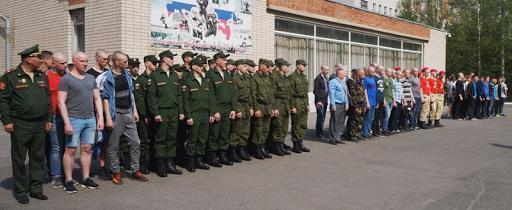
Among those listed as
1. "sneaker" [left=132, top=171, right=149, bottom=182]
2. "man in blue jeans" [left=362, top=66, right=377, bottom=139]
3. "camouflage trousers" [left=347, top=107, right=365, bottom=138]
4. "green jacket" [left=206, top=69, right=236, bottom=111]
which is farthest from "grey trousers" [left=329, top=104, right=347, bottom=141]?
"sneaker" [left=132, top=171, right=149, bottom=182]

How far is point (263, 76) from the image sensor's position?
31.3 feet

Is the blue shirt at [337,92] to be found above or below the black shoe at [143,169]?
above

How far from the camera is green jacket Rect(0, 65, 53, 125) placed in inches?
239

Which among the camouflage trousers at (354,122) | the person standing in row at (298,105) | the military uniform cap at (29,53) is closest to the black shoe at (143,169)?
the military uniform cap at (29,53)

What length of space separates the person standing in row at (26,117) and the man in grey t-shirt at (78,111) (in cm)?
27

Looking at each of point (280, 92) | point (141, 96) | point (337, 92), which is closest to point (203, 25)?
point (337, 92)

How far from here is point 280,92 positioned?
980 cm

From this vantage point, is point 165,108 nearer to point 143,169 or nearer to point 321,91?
point 143,169

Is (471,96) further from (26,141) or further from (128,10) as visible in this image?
(26,141)

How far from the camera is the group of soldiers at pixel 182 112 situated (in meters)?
6.16

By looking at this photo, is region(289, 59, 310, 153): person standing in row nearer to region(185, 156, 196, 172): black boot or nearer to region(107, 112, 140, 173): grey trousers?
region(185, 156, 196, 172): black boot

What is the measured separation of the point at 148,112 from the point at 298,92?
349cm

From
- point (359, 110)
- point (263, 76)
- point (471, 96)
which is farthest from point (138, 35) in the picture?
point (471, 96)

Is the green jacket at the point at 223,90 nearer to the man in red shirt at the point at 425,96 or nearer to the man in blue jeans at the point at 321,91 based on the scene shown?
the man in blue jeans at the point at 321,91
